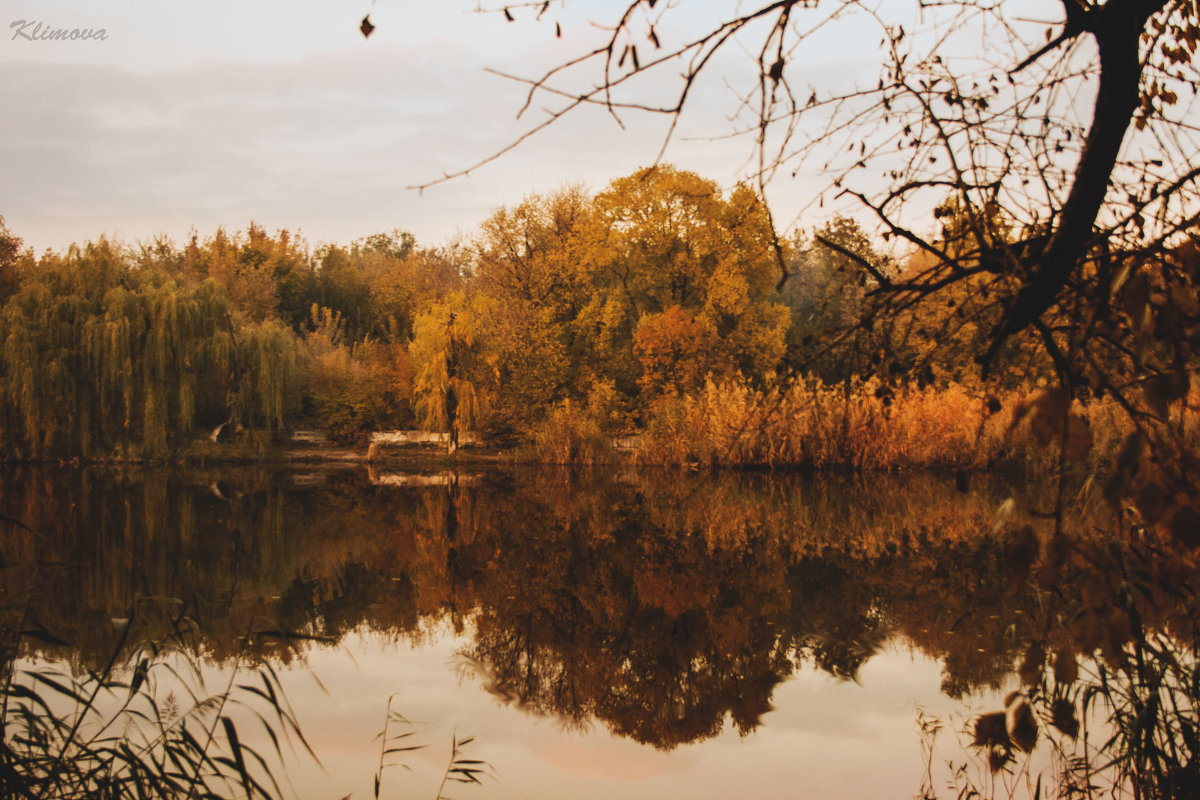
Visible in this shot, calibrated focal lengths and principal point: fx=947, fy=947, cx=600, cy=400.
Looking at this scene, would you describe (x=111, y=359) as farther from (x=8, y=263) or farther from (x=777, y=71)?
(x=777, y=71)

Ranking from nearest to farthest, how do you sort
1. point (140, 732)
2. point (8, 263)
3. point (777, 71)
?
point (777, 71)
point (140, 732)
point (8, 263)

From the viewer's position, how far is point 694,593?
7688mm

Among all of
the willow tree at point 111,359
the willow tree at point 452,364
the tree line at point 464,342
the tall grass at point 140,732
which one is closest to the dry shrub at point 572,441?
the tree line at point 464,342

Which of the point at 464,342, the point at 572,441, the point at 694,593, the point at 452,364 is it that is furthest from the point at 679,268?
the point at 694,593

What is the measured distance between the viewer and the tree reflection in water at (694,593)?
308 cm

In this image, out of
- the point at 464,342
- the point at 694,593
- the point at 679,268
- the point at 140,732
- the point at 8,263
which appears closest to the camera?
the point at 140,732

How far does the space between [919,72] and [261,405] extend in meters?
24.6

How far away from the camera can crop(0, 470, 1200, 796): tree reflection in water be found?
308 cm

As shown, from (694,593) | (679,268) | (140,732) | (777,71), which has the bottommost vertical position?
(694,593)

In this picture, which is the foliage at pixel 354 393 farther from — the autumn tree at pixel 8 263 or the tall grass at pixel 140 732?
the tall grass at pixel 140 732

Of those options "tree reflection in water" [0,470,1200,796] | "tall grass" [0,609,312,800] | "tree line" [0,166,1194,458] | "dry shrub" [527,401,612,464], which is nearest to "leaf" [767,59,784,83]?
"tree reflection in water" [0,470,1200,796]

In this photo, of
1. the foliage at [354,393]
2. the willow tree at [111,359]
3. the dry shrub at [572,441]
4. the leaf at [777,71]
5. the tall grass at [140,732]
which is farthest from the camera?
the foliage at [354,393]

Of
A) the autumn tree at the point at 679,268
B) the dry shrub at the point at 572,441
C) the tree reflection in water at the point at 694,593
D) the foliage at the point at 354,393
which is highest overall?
the autumn tree at the point at 679,268

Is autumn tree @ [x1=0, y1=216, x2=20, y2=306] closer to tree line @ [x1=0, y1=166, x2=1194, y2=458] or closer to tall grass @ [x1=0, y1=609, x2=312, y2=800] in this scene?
tree line @ [x1=0, y1=166, x2=1194, y2=458]
